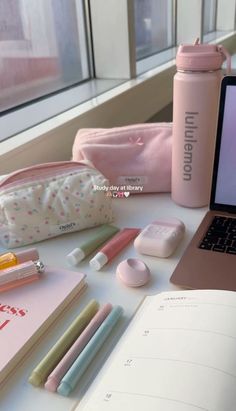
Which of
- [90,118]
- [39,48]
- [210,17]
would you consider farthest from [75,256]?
[210,17]

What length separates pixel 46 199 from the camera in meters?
0.59

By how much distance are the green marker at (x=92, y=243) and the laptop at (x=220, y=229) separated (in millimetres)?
116

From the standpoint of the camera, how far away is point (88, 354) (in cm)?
38

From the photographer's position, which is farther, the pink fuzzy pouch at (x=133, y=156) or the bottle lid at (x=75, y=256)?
the pink fuzzy pouch at (x=133, y=156)

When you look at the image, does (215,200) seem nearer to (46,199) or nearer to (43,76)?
(46,199)

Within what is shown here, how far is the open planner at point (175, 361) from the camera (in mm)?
316

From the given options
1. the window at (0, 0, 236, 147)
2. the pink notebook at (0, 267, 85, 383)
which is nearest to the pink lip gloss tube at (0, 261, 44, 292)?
the pink notebook at (0, 267, 85, 383)

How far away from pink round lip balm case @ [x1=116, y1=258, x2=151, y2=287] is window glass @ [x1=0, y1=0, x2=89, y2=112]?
2.00 ft

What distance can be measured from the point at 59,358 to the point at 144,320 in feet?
0.29

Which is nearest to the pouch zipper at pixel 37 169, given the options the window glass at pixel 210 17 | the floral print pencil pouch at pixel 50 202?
the floral print pencil pouch at pixel 50 202

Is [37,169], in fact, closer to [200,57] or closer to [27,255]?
[27,255]

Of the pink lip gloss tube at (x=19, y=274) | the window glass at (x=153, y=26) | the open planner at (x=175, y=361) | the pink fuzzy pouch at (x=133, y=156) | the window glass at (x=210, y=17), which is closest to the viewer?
the open planner at (x=175, y=361)

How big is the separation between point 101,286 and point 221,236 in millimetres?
177

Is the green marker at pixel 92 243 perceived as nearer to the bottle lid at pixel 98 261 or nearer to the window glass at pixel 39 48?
the bottle lid at pixel 98 261
